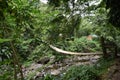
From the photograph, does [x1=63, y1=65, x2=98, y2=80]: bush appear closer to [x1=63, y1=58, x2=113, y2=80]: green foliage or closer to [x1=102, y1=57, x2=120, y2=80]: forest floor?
[x1=63, y1=58, x2=113, y2=80]: green foliage

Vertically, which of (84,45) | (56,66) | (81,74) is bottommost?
(56,66)

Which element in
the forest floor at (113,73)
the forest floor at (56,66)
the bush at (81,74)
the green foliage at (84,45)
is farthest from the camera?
the green foliage at (84,45)

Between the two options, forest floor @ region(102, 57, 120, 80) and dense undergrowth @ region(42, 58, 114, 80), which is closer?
forest floor @ region(102, 57, 120, 80)

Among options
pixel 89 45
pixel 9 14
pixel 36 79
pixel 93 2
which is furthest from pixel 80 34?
pixel 9 14

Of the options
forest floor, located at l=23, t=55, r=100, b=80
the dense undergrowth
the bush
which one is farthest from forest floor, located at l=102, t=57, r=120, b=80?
forest floor, located at l=23, t=55, r=100, b=80

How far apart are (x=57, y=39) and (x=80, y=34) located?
7.48 metres

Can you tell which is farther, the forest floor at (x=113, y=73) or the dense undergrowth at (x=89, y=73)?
the dense undergrowth at (x=89, y=73)

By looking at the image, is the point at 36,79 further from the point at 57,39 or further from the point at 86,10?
the point at 86,10

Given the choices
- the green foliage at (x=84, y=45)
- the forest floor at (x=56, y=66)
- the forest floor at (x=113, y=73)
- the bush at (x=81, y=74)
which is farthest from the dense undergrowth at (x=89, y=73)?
the green foliage at (x=84, y=45)

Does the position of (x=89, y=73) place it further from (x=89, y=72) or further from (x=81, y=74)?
(x=81, y=74)

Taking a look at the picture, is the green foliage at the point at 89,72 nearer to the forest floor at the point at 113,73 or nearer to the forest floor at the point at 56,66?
the forest floor at the point at 113,73

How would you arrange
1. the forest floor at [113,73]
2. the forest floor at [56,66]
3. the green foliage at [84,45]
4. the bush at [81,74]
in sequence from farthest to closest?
the green foliage at [84,45] → the forest floor at [56,66] → the bush at [81,74] → the forest floor at [113,73]

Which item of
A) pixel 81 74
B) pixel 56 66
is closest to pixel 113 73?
pixel 81 74

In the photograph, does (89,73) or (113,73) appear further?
(89,73)
